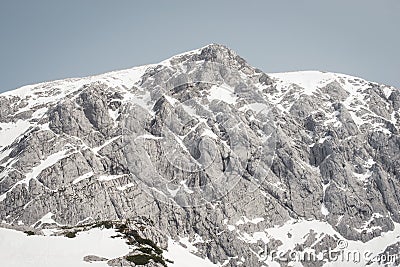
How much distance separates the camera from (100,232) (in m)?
86.4

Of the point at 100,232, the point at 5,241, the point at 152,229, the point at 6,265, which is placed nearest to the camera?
the point at 6,265

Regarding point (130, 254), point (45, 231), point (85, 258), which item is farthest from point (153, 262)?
point (45, 231)

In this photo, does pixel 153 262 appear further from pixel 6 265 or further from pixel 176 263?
pixel 6 265

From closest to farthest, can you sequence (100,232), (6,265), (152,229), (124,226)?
(6,265)
(100,232)
(124,226)
(152,229)

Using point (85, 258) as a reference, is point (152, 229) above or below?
below

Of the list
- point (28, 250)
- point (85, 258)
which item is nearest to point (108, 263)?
point (85, 258)

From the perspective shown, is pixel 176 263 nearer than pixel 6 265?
No

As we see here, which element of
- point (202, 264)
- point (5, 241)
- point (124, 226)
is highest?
point (5, 241)

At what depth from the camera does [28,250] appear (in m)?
74.2

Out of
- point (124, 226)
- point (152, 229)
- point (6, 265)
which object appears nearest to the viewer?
point (6, 265)

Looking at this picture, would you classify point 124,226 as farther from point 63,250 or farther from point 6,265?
point 6,265

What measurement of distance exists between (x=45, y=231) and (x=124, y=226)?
13965 millimetres

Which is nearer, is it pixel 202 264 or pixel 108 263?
pixel 108 263

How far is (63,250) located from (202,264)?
3087 centimetres
